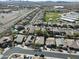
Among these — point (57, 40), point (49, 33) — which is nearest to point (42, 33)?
point (49, 33)

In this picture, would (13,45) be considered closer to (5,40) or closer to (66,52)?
(5,40)

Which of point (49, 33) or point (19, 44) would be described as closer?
point (19, 44)

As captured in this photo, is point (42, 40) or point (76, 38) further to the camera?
point (76, 38)

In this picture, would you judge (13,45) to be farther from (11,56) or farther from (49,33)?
(49,33)

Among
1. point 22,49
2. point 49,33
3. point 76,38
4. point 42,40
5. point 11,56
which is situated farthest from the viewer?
point 49,33

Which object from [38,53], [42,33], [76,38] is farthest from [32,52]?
[76,38]

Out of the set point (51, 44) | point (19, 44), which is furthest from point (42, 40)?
point (19, 44)

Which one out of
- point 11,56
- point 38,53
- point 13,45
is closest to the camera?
Answer: point 11,56

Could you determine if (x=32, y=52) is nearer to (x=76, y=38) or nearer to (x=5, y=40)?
(x=5, y=40)

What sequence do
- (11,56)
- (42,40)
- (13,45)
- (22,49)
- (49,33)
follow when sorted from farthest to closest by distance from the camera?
(49,33) → (42,40) → (13,45) → (22,49) → (11,56)

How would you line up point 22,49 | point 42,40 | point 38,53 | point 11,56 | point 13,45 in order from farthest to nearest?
point 42,40 < point 13,45 < point 22,49 < point 38,53 < point 11,56
